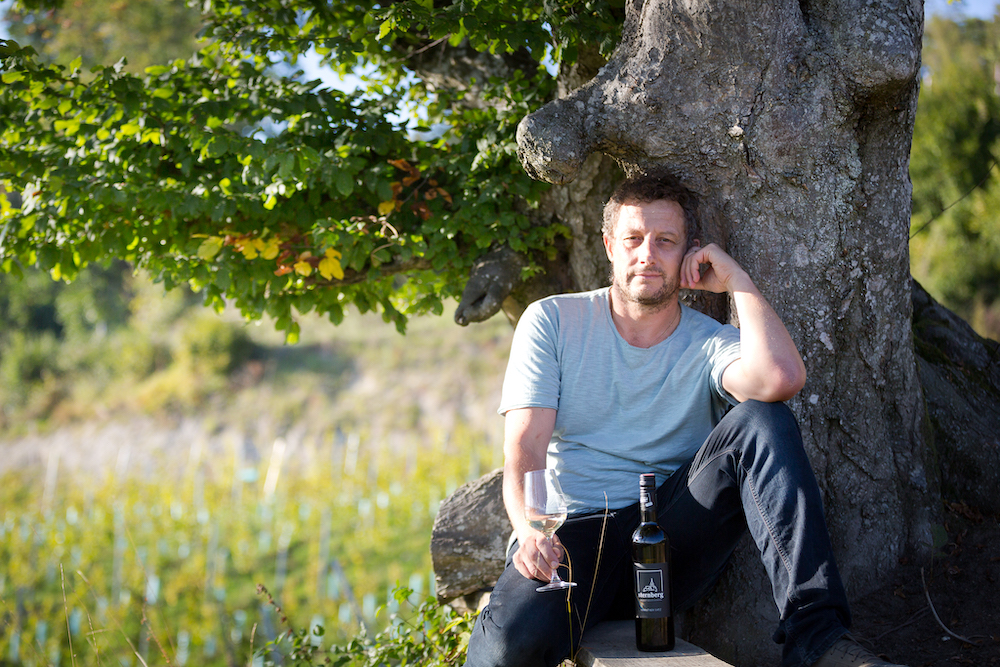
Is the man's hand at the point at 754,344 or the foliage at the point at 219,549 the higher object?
the man's hand at the point at 754,344

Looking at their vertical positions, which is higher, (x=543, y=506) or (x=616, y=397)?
(x=616, y=397)

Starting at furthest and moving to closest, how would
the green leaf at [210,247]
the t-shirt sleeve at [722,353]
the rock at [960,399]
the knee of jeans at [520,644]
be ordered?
1. the green leaf at [210,247]
2. the rock at [960,399]
3. the t-shirt sleeve at [722,353]
4. the knee of jeans at [520,644]

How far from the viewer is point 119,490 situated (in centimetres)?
1086

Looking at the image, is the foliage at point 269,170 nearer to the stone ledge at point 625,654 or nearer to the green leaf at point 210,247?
the green leaf at point 210,247

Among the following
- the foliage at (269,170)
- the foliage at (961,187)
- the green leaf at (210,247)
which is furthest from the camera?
the foliage at (961,187)

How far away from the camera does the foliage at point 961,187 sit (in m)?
11.3

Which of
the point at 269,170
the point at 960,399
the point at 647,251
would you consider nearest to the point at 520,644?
the point at 647,251

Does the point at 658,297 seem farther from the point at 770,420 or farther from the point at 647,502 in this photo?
the point at 647,502

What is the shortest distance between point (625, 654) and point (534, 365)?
0.89 m

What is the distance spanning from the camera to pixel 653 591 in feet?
6.46

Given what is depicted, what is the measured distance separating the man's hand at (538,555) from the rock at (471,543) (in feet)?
3.67

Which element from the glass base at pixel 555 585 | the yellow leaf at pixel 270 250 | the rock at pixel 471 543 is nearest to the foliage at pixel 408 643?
the rock at pixel 471 543

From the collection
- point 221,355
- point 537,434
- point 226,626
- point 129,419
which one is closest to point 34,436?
point 129,419

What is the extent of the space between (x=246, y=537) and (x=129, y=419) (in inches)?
245
